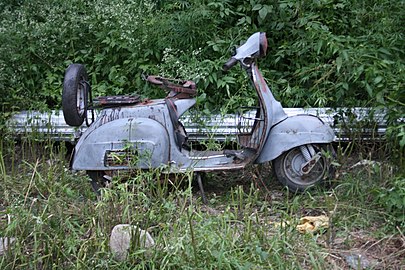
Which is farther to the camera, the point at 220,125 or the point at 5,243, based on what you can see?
the point at 220,125

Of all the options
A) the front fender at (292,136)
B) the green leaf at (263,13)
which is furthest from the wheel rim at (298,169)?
the green leaf at (263,13)

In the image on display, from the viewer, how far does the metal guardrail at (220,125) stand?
6.23 m

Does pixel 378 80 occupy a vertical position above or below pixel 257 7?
below

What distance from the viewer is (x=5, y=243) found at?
456 centimetres

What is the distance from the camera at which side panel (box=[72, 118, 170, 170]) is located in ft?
18.2

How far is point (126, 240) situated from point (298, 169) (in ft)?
6.23

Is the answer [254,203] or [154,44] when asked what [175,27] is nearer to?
[154,44]

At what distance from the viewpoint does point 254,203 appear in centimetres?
536

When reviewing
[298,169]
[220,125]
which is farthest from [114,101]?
[298,169]

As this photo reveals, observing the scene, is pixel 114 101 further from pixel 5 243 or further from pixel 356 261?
pixel 356 261

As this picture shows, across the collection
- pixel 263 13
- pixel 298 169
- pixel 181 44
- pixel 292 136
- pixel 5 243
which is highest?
pixel 263 13

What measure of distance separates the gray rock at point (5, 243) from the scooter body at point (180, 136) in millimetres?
1205

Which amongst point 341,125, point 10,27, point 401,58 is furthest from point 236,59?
point 10,27

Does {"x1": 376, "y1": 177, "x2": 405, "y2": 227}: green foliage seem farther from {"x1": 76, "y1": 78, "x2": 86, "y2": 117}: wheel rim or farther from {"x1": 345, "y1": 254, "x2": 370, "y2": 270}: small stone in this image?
{"x1": 76, "y1": 78, "x2": 86, "y2": 117}: wheel rim
